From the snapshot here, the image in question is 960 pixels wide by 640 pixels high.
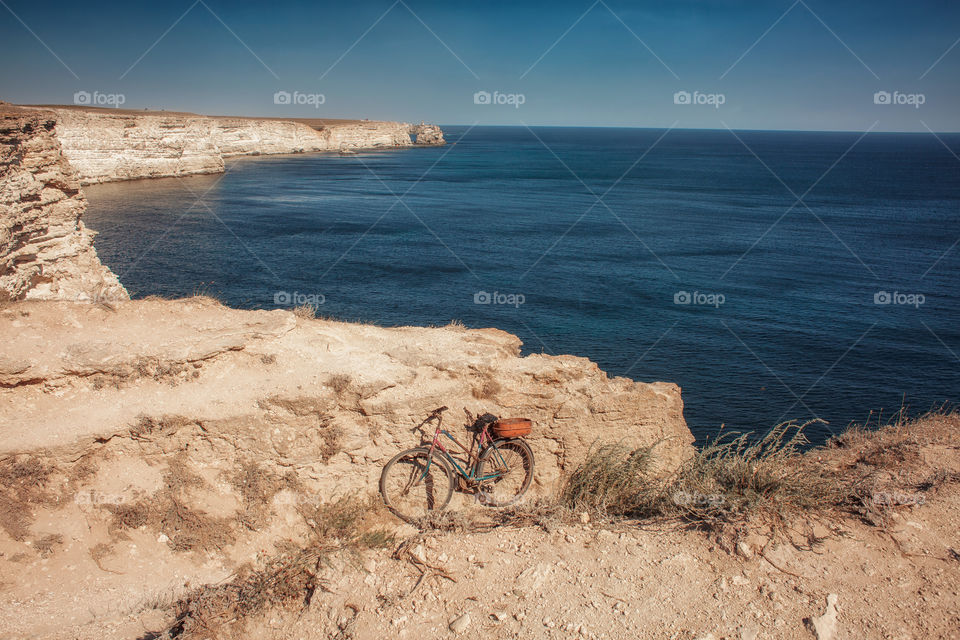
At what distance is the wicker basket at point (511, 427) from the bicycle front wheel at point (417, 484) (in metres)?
0.79

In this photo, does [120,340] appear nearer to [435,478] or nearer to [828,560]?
[435,478]

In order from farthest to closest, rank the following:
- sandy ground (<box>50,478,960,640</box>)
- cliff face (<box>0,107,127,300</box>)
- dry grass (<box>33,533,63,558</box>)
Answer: cliff face (<box>0,107,127,300</box>) → dry grass (<box>33,533,63,558</box>) → sandy ground (<box>50,478,960,640</box>)

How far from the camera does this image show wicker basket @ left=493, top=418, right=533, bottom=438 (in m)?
6.86

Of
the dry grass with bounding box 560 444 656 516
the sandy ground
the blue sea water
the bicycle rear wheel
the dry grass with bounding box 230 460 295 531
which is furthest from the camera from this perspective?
the blue sea water

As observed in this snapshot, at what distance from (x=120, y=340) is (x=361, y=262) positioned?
2641 cm

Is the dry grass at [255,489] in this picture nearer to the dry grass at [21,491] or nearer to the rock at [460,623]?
the dry grass at [21,491]

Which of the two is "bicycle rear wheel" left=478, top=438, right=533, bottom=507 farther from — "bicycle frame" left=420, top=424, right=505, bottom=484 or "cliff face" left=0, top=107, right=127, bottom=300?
"cliff face" left=0, top=107, right=127, bottom=300

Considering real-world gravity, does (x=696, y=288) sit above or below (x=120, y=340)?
above

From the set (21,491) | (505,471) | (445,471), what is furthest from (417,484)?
(21,491)

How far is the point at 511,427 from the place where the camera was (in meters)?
6.85

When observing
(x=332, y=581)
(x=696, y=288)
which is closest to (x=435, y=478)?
(x=332, y=581)

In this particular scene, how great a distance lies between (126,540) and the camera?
19.6ft

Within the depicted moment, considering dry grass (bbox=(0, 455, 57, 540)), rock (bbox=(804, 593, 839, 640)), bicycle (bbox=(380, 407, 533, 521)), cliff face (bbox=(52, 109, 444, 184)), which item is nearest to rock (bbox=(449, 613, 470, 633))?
bicycle (bbox=(380, 407, 533, 521))

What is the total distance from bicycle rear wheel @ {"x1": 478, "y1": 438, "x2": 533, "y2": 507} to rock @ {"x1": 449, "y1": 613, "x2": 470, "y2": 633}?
1955 mm
